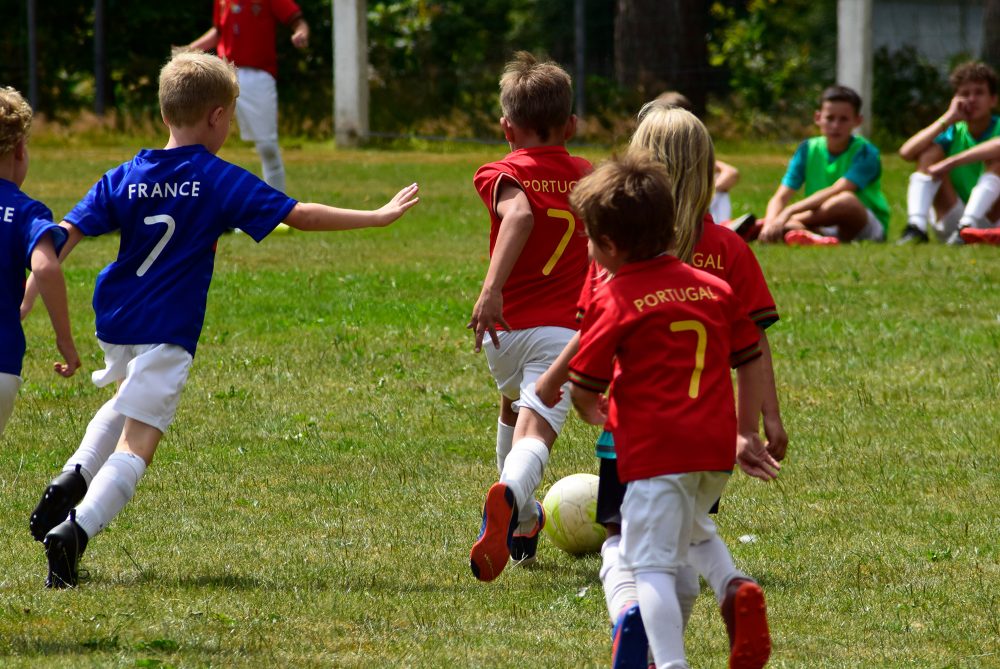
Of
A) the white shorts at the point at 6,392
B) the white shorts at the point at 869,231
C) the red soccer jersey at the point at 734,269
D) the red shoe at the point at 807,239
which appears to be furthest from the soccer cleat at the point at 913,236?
the white shorts at the point at 6,392

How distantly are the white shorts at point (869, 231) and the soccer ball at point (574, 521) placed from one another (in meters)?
8.77

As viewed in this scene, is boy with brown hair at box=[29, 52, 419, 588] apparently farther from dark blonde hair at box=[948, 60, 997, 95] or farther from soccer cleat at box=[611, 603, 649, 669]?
dark blonde hair at box=[948, 60, 997, 95]

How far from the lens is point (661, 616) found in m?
3.97

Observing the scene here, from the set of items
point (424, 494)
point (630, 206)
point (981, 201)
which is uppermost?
point (630, 206)

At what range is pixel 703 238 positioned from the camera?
459 centimetres

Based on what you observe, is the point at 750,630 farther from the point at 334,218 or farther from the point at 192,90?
the point at 192,90

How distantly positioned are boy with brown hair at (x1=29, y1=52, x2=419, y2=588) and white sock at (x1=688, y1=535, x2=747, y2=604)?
165 cm

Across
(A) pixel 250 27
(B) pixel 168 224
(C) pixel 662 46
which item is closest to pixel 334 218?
(B) pixel 168 224

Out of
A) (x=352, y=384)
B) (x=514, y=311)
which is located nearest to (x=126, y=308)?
(x=514, y=311)

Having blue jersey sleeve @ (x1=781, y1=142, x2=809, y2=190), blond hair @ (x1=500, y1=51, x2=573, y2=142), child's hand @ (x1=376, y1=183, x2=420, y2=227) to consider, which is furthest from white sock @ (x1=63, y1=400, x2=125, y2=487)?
blue jersey sleeve @ (x1=781, y1=142, x2=809, y2=190)

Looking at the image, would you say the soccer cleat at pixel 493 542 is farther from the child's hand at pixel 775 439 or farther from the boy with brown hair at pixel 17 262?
the boy with brown hair at pixel 17 262

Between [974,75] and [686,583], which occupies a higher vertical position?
[974,75]

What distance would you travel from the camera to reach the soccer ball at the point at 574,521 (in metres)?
5.76

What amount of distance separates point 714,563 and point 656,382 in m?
0.57
